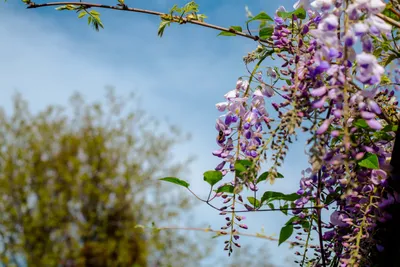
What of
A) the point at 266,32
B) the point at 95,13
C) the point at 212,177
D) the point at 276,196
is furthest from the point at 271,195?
the point at 95,13

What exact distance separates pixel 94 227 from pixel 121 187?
0.82 meters

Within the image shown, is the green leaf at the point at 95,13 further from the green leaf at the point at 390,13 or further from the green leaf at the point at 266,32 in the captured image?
the green leaf at the point at 390,13

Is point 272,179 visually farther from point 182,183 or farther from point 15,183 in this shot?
point 15,183

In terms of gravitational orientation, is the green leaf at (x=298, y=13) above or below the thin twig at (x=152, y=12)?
below

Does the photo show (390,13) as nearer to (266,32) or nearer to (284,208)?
(266,32)

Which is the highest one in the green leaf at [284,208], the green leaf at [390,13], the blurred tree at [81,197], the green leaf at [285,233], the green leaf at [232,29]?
the blurred tree at [81,197]

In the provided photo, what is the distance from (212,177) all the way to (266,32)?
1.10 ft

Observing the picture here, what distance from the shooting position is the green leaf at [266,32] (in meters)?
1.13

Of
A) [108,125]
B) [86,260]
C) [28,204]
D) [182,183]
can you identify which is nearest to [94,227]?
[86,260]

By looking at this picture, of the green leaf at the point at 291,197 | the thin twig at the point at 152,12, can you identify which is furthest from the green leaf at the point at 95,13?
the green leaf at the point at 291,197

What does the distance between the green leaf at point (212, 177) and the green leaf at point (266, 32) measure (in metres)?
0.32

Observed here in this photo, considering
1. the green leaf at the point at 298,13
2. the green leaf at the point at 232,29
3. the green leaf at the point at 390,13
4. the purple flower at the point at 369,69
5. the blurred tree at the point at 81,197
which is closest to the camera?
the purple flower at the point at 369,69

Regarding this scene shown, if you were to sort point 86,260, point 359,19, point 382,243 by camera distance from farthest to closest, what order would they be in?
1. point 86,260
2. point 382,243
3. point 359,19

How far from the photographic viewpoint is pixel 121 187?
8.77m
